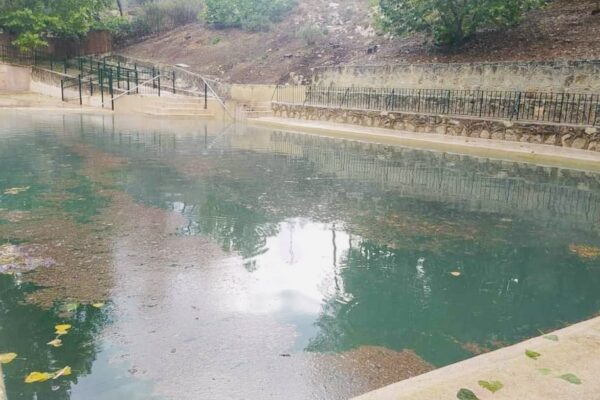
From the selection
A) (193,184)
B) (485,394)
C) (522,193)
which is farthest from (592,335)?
(193,184)

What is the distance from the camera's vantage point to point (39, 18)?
3122cm

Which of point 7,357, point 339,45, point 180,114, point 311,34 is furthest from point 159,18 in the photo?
point 7,357

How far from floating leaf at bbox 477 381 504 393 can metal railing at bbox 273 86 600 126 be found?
14.4 meters

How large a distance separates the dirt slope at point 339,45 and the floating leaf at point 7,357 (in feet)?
65.4

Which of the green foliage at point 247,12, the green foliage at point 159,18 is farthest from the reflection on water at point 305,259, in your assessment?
the green foliage at point 159,18

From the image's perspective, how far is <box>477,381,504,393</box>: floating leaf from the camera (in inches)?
125

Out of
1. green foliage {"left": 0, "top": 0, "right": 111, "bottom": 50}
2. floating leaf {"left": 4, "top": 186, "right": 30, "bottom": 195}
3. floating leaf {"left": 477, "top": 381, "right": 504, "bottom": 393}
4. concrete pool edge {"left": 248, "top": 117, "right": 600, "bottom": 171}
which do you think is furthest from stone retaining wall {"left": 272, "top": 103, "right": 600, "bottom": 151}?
green foliage {"left": 0, "top": 0, "right": 111, "bottom": 50}

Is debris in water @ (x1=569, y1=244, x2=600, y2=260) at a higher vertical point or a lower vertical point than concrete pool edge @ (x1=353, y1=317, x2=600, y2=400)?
lower

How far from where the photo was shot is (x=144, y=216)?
318 inches

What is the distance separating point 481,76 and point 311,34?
15.3 metres

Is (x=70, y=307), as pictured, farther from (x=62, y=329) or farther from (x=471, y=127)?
(x=471, y=127)

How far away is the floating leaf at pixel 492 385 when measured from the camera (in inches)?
125

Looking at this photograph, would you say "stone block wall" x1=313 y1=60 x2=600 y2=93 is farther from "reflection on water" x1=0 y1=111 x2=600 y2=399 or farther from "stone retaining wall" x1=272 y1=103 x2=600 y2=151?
"reflection on water" x1=0 y1=111 x2=600 y2=399

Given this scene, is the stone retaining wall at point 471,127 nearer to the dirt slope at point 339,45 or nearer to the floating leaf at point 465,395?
the dirt slope at point 339,45
